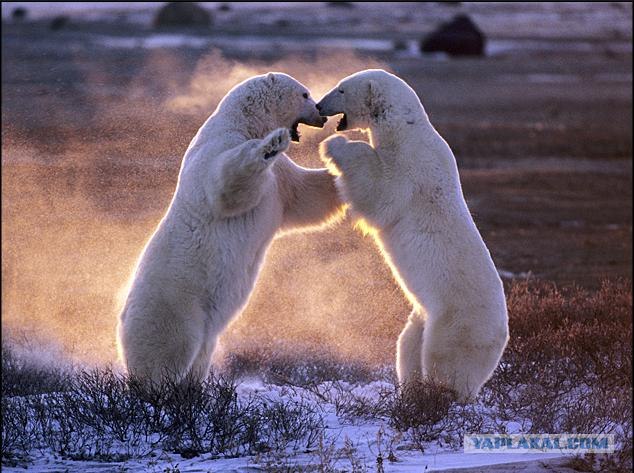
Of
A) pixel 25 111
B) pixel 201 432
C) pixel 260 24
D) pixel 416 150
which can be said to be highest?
pixel 416 150

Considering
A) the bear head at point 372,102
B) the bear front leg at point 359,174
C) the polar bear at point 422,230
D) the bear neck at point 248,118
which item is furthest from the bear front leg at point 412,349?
the bear neck at point 248,118

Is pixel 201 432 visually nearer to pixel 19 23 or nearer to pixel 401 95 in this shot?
pixel 401 95

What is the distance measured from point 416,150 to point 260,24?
4463 centimetres

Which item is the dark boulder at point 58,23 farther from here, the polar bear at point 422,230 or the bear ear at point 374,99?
the polar bear at point 422,230

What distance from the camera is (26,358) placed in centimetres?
797

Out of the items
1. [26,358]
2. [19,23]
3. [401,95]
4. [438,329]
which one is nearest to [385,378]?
[438,329]

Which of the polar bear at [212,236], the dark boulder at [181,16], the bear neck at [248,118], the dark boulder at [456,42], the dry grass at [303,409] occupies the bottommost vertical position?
the dark boulder at [456,42]

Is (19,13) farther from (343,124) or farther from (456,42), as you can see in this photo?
(343,124)

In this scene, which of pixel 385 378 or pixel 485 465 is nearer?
pixel 485 465

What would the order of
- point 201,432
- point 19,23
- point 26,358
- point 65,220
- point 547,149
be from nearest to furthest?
point 201,432, point 26,358, point 65,220, point 547,149, point 19,23

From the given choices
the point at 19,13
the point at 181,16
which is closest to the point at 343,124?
the point at 181,16

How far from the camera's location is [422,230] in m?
6.28

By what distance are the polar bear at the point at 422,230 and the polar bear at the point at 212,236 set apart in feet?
1.33

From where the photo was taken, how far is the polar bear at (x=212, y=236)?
6094 millimetres
